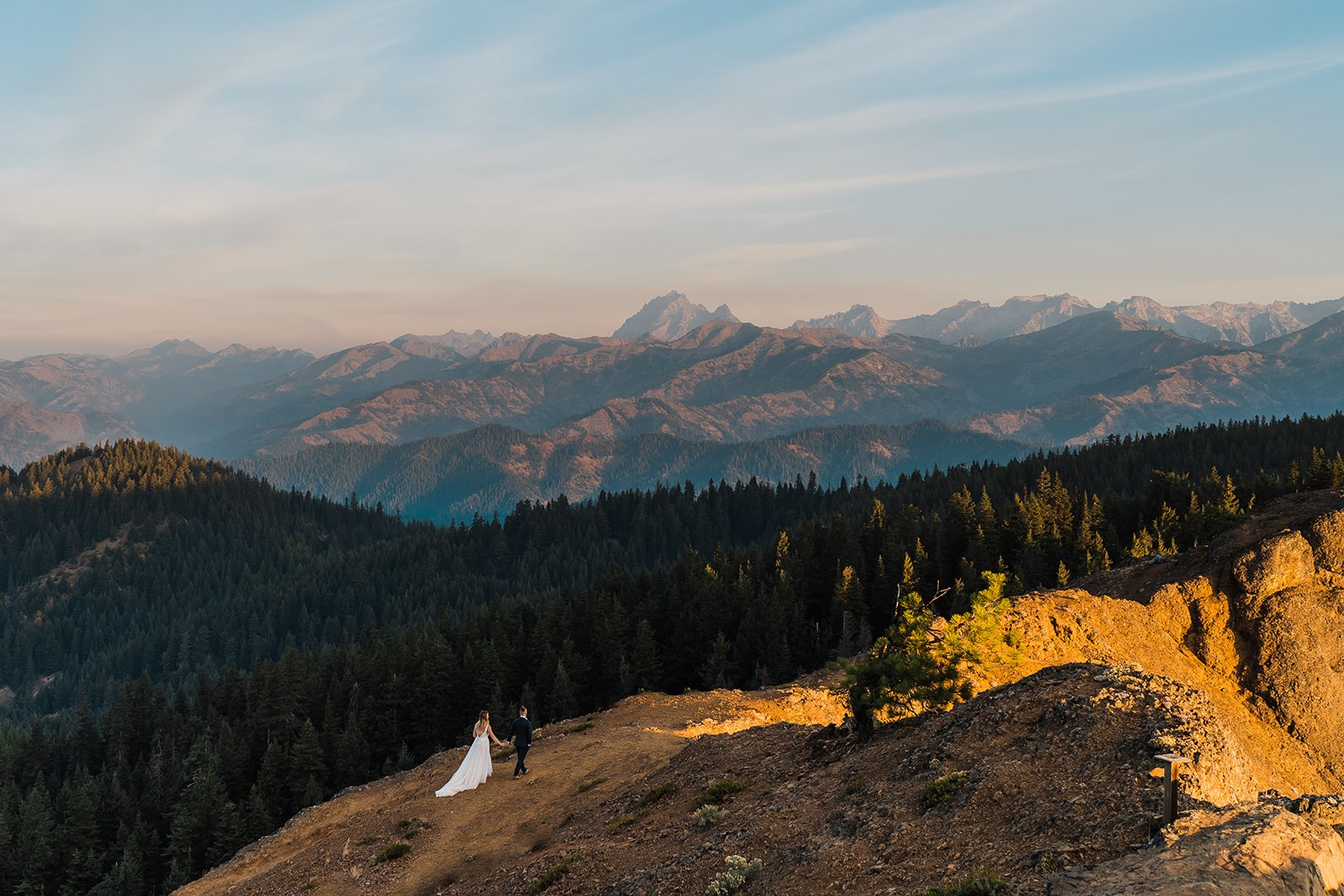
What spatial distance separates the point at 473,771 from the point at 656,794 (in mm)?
16649

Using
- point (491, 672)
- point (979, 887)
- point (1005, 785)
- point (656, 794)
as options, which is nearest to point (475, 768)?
point (656, 794)

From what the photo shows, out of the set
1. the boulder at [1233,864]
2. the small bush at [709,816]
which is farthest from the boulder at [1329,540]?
the boulder at [1233,864]

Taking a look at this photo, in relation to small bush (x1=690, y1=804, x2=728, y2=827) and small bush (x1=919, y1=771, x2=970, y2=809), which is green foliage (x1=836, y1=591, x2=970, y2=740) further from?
small bush (x1=919, y1=771, x2=970, y2=809)

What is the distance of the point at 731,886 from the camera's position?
21781 mm

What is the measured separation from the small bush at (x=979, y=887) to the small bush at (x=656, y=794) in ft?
61.6

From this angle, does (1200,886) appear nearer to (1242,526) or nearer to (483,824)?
(483,824)

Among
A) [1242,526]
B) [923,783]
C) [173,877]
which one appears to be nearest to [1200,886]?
[923,783]

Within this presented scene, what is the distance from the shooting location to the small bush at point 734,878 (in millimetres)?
21719

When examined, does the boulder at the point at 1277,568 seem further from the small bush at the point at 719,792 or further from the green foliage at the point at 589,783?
the green foliage at the point at 589,783

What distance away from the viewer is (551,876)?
29.0 meters

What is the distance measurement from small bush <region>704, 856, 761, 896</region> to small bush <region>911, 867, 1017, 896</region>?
6.34 metres

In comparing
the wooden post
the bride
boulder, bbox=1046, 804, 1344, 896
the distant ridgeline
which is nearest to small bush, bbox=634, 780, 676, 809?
the bride

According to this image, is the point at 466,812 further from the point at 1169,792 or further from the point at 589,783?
the point at 1169,792

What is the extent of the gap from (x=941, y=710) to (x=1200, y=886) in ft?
51.3
